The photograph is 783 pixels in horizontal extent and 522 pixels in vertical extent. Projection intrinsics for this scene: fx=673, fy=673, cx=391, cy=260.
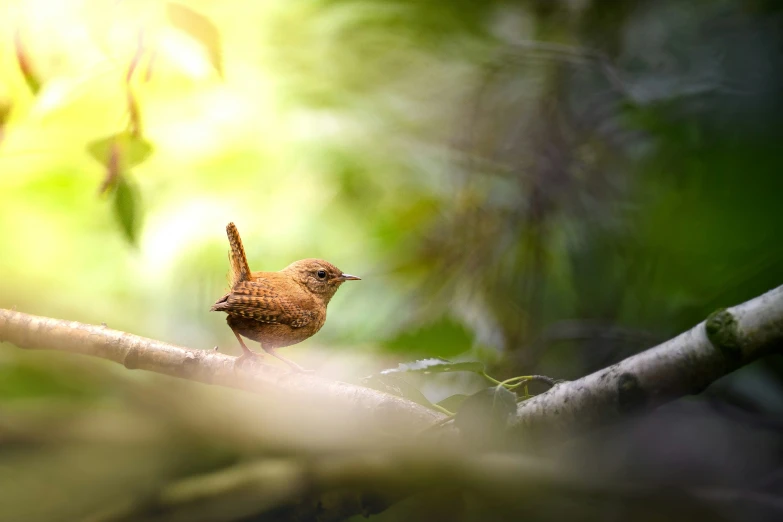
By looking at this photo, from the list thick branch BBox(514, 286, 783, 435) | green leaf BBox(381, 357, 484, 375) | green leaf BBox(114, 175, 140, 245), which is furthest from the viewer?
green leaf BBox(114, 175, 140, 245)

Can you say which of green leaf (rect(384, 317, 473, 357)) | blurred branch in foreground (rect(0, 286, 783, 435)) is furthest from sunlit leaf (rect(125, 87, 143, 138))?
green leaf (rect(384, 317, 473, 357))

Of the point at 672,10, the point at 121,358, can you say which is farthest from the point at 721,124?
the point at 121,358

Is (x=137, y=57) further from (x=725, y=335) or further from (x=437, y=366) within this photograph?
(x=725, y=335)

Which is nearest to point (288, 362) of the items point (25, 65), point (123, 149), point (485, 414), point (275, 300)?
point (275, 300)

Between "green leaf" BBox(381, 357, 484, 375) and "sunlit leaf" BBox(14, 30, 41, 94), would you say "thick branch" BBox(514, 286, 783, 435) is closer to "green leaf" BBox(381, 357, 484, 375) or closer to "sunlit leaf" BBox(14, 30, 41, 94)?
"green leaf" BBox(381, 357, 484, 375)

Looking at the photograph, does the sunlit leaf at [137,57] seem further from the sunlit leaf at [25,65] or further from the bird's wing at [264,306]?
the bird's wing at [264,306]

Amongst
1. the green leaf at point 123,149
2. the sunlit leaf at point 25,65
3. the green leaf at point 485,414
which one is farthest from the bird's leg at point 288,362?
the sunlit leaf at point 25,65
